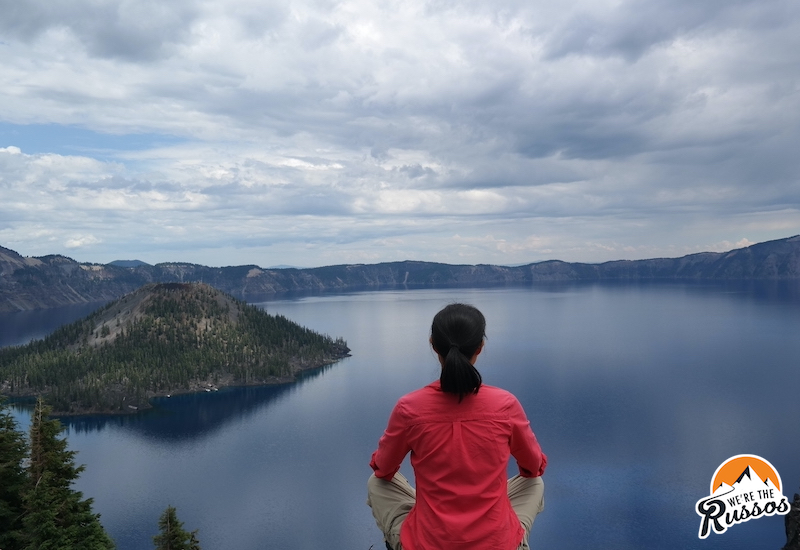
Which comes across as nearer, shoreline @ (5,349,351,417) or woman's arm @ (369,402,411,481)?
woman's arm @ (369,402,411,481)

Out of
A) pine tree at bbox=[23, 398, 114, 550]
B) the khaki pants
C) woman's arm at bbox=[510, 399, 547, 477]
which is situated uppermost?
woman's arm at bbox=[510, 399, 547, 477]

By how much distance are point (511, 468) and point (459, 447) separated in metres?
88.7

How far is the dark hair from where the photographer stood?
551 centimetres

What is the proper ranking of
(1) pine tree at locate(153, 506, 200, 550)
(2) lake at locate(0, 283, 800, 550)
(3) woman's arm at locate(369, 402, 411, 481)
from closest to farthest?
1. (3) woman's arm at locate(369, 402, 411, 481)
2. (1) pine tree at locate(153, 506, 200, 550)
3. (2) lake at locate(0, 283, 800, 550)

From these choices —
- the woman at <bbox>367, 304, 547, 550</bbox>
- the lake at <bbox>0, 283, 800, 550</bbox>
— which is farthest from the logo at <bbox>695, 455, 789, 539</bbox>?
the woman at <bbox>367, 304, 547, 550</bbox>

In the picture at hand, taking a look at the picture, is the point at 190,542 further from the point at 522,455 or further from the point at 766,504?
the point at 766,504

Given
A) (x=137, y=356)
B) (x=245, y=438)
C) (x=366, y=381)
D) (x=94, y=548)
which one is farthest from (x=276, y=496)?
(x=137, y=356)

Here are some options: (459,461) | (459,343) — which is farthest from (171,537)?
(459,343)

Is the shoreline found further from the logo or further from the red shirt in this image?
the red shirt

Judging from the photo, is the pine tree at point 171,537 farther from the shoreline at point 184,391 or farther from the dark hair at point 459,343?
the shoreline at point 184,391

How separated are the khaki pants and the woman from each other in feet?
0.84

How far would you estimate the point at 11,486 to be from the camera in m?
28.5

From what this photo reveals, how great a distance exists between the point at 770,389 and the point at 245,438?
120m

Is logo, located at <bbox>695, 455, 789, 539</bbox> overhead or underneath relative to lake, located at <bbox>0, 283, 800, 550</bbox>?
overhead
